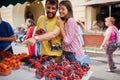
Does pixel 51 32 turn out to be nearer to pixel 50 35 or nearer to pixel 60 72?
pixel 50 35

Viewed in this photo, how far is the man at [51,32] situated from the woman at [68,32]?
77mm

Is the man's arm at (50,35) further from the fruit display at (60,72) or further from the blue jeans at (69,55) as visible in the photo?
the blue jeans at (69,55)

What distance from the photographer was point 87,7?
18828mm

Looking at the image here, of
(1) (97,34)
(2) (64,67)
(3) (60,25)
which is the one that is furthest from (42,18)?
(1) (97,34)

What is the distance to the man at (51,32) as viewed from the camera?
2738mm

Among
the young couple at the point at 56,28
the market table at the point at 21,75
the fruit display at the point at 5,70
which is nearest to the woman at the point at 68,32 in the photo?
the young couple at the point at 56,28

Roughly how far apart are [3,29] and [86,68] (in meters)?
1.91

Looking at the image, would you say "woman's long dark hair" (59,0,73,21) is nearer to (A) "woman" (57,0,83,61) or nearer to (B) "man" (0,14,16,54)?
(A) "woman" (57,0,83,61)

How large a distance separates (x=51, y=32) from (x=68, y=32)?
312mm

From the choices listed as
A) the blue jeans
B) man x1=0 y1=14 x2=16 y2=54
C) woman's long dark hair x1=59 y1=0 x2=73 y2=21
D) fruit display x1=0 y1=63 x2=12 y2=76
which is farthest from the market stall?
man x1=0 y1=14 x2=16 y2=54

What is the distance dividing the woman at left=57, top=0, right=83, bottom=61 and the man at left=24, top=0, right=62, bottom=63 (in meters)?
0.08

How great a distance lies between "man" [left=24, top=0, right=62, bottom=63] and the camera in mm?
2738

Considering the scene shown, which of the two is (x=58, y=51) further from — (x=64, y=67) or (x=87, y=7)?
(x=87, y=7)

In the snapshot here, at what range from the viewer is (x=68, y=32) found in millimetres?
2945
